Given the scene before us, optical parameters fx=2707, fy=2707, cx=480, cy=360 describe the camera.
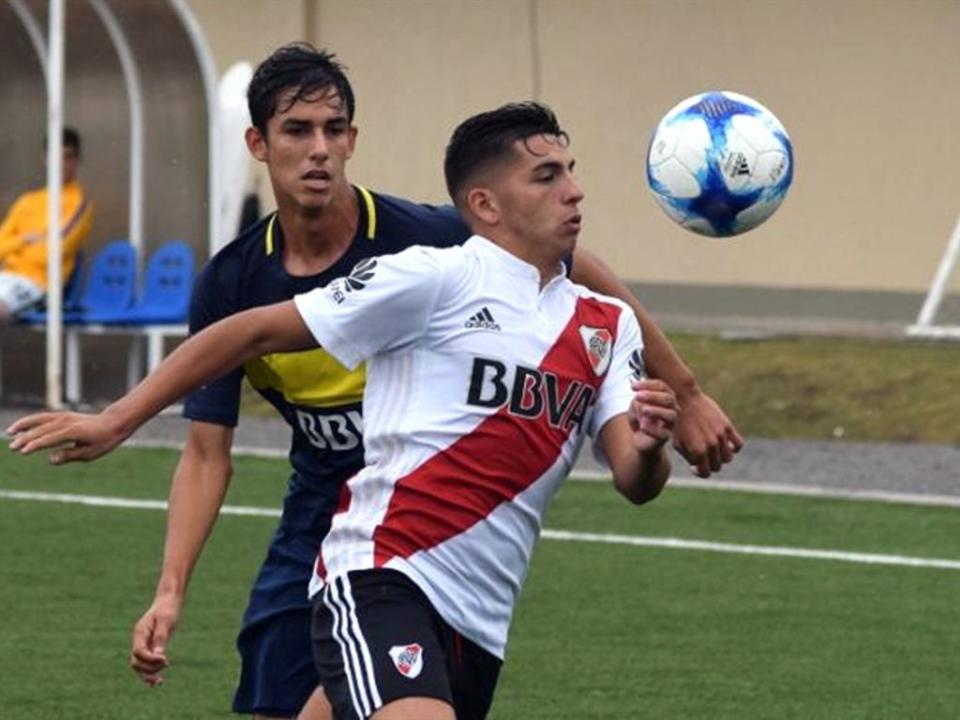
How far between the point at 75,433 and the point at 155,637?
0.82 meters

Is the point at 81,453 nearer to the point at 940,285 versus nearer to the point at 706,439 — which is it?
the point at 706,439

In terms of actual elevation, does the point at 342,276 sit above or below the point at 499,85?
above

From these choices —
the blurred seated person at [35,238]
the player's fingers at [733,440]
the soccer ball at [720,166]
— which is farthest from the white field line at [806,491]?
the player's fingers at [733,440]

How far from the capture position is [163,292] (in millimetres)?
17719

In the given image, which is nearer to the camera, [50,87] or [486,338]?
[486,338]

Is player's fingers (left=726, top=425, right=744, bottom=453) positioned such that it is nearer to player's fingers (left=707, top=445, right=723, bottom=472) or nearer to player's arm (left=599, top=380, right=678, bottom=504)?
player's fingers (left=707, top=445, right=723, bottom=472)

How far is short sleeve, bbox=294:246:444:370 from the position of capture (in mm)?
5762

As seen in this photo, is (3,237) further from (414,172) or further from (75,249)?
(414,172)

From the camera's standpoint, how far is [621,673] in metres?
9.33

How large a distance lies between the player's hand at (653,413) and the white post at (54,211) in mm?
11615

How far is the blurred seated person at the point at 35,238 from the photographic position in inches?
682

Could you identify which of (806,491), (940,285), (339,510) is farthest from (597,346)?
(940,285)

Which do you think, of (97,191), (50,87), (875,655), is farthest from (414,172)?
(875,655)

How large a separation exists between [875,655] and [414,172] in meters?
12.8
